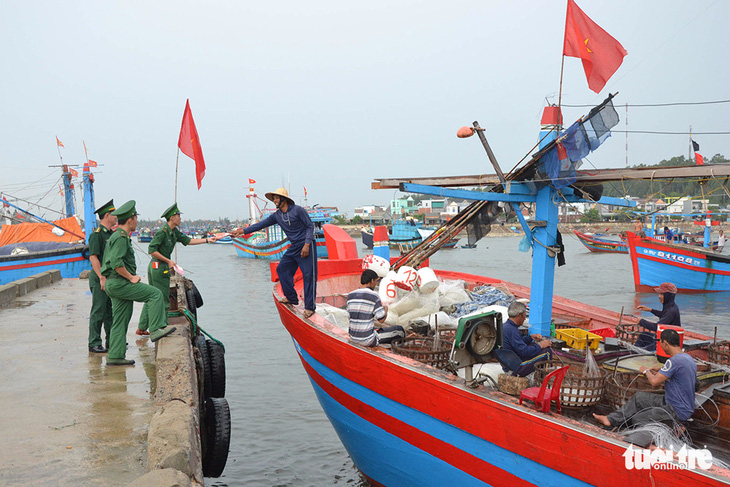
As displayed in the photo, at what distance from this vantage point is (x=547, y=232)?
20.6ft

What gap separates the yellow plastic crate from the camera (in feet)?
18.7

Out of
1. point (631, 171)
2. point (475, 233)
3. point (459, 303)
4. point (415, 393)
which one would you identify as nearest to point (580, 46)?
point (631, 171)

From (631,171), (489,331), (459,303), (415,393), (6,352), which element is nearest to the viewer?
(489,331)

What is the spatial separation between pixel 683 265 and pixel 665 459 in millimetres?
20967

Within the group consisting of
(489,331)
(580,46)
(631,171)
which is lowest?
(489,331)

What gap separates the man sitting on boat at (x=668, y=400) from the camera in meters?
3.64

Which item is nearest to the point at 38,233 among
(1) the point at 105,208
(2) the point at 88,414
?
(1) the point at 105,208

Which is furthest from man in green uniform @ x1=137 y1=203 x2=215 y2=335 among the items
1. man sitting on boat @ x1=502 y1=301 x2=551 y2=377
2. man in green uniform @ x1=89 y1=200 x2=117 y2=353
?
man sitting on boat @ x1=502 y1=301 x2=551 y2=377

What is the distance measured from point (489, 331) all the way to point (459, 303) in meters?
3.62

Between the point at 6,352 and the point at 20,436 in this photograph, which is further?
the point at 6,352

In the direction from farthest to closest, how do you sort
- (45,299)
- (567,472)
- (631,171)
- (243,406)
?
1. (45,299)
2. (243,406)
3. (631,171)
4. (567,472)

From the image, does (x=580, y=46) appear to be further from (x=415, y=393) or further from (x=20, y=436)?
(x=20, y=436)

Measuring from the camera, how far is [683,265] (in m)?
20.8

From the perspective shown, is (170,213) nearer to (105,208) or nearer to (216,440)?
(105,208)
